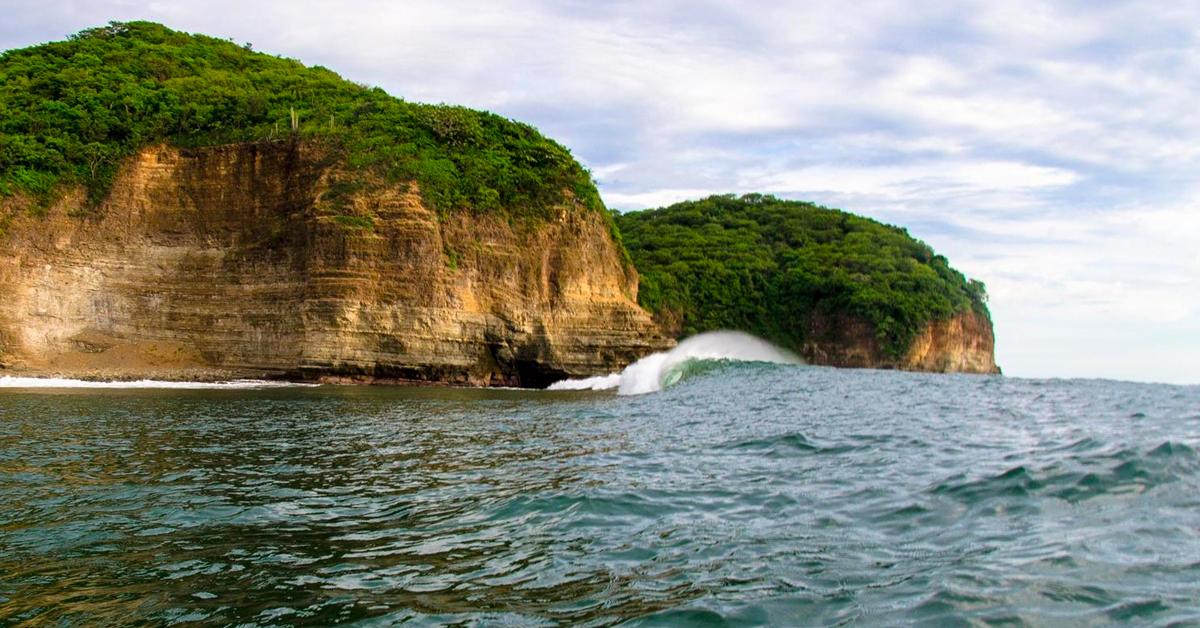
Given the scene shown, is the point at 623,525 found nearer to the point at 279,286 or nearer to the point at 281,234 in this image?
the point at 279,286

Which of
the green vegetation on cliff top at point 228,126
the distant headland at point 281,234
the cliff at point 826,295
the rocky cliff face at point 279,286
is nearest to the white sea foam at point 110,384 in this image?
the distant headland at point 281,234

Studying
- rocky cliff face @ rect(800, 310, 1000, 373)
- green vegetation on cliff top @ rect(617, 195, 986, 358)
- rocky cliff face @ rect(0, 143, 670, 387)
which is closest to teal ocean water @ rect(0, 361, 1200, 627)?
rocky cliff face @ rect(0, 143, 670, 387)

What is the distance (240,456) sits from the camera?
34.3 ft

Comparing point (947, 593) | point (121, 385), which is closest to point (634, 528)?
point (947, 593)

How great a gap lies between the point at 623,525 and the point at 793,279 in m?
55.3

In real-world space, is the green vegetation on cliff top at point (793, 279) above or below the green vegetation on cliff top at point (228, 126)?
below

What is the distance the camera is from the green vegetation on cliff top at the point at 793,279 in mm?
56875

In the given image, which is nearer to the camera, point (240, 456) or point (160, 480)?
point (160, 480)

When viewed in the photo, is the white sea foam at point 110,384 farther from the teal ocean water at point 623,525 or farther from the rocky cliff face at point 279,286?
the teal ocean water at point 623,525

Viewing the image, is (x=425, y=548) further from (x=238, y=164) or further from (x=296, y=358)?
(x=238, y=164)

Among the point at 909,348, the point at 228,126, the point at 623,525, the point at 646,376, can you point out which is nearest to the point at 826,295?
the point at 909,348

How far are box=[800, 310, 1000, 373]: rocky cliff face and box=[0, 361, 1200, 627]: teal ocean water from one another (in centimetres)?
4484

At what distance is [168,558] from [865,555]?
460 centimetres

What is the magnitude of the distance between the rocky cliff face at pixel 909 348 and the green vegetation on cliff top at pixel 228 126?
2454 cm
